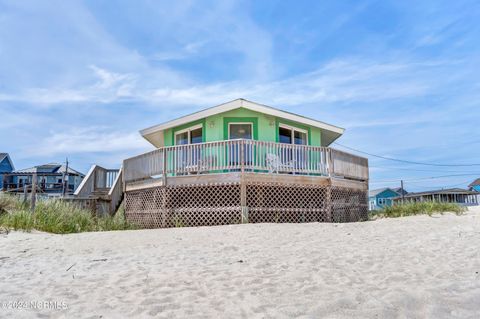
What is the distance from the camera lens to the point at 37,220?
408 inches

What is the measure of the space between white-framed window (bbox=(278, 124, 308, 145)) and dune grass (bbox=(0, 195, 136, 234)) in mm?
7293

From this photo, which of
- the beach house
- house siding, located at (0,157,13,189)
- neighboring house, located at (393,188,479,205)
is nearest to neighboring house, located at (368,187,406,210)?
neighboring house, located at (393,188,479,205)

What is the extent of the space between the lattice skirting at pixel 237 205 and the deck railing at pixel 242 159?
0.57m

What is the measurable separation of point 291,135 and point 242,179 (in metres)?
5.30

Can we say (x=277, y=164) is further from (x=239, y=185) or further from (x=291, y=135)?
(x=291, y=135)

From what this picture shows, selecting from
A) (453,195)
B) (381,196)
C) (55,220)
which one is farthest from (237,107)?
(381,196)

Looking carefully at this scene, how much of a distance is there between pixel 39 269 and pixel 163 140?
1296 centimetres

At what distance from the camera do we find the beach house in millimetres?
12531

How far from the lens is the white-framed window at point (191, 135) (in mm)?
16484

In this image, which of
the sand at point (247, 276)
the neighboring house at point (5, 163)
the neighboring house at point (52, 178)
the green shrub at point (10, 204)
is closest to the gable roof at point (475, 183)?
the neighboring house at point (52, 178)

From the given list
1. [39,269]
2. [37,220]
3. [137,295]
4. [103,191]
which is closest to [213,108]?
[103,191]

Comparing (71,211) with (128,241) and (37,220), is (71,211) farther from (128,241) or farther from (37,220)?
(128,241)

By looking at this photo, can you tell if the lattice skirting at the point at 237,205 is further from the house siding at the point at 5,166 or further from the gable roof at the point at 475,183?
the gable roof at the point at 475,183

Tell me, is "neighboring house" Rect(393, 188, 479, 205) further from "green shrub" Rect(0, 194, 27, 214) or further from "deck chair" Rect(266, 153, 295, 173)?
"green shrub" Rect(0, 194, 27, 214)
